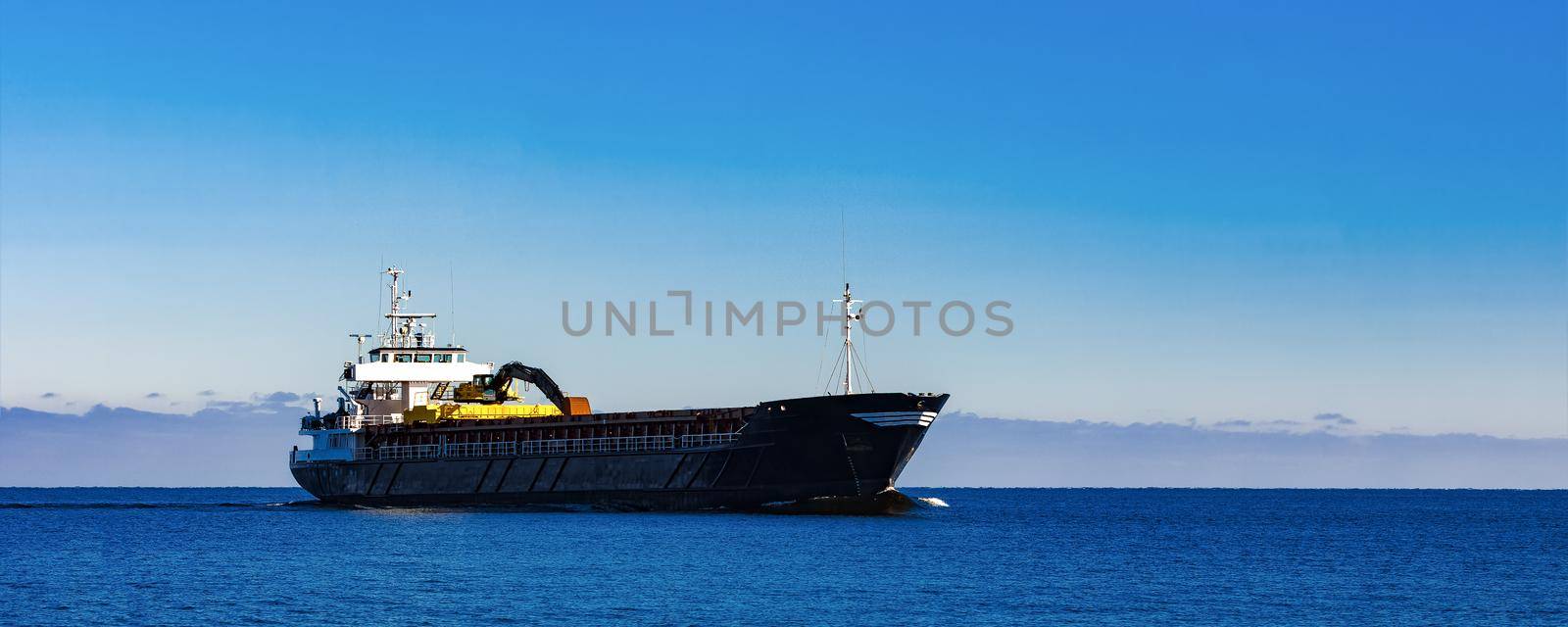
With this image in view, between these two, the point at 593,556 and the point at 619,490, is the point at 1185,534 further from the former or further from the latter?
the point at 593,556

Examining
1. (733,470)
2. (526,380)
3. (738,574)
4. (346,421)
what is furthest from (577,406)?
(738,574)

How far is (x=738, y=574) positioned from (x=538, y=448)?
35860 mm

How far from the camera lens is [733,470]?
72.5 metres

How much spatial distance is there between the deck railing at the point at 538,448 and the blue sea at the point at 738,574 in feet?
11.4

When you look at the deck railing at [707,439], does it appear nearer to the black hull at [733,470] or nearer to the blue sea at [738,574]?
the black hull at [733,470]

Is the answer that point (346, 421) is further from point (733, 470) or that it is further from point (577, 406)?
point (733, 470)

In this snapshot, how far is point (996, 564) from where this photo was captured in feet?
181

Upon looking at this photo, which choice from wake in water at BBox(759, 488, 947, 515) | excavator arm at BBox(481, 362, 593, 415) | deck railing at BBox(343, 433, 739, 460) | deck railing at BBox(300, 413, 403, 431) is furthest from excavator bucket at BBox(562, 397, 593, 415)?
wake in water at BBox(759, 488, 947, 515)

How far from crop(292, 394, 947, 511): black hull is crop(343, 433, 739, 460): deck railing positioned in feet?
1.63

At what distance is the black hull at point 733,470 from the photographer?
66.8m

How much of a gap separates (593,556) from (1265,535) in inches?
1644

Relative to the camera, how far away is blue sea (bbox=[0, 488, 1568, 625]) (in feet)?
136

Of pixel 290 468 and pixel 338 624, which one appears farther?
pixel 290 468

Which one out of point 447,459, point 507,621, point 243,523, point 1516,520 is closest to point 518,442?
point 447,459
